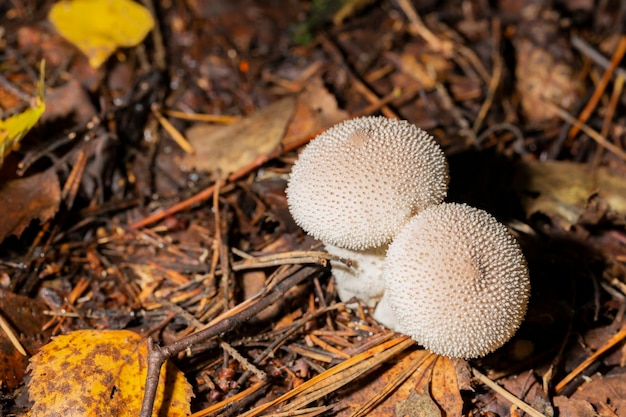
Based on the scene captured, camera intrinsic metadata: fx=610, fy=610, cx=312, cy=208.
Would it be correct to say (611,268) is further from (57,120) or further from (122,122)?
(57,120)

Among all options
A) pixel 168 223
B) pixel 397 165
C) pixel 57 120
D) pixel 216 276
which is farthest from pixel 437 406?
pixel 57 120

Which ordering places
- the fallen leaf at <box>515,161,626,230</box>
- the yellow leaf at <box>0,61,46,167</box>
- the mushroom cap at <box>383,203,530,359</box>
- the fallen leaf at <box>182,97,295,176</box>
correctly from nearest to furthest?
1. the mushroom cap at <box>383,203,530,359</box>
2. the yellow leaf at <box>0,61,46,167</box>
3. the fallen leaf at <box>515,161,626,230</box>
4. the fallen leaf at <box>182,97,295,176</box>

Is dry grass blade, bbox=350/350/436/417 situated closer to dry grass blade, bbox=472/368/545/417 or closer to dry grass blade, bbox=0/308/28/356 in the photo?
dry grass blade, bbox=472/368/545/417

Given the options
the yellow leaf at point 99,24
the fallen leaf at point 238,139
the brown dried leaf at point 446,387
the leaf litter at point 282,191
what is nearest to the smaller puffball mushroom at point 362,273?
the leaf litter at point 282,191

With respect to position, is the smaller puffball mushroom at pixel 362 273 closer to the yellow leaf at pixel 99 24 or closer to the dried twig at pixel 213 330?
the dried twig at pixel 213 330

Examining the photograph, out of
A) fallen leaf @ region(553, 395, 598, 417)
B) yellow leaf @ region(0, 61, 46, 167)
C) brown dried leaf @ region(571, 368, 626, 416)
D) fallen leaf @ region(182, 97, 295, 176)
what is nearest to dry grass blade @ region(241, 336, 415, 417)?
fallen leaf @ region(553, 395, 598, 417)

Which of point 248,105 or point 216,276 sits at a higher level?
point 248,105

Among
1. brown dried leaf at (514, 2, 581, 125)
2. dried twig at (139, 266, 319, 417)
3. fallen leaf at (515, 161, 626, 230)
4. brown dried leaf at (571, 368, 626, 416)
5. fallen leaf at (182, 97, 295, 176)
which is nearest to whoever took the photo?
dried twig at (139, 266, 319, 417)
